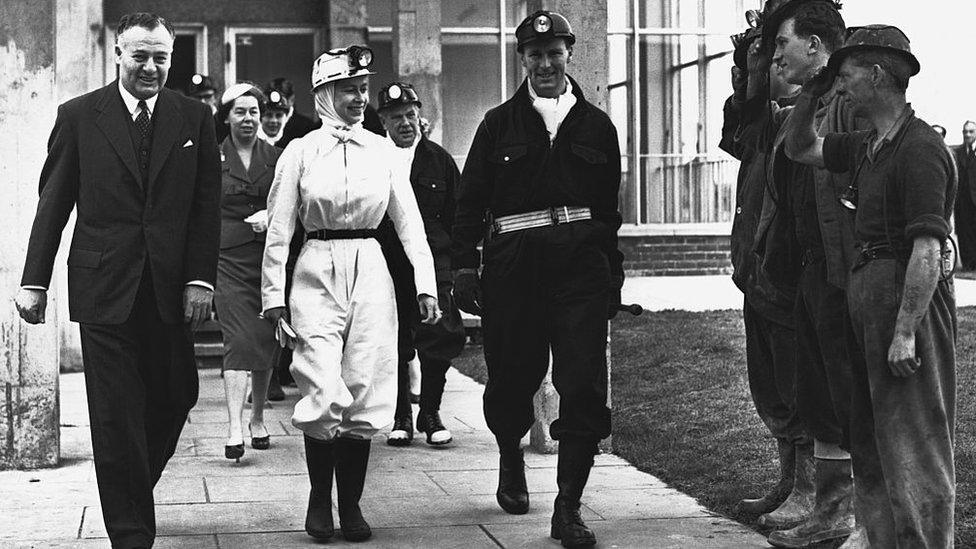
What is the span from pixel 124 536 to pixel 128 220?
123 cm

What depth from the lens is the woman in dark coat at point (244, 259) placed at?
8922 millimetres

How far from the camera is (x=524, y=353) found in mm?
6883

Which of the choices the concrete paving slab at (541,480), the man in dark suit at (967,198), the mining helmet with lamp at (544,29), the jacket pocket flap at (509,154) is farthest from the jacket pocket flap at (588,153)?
the man in dark suit at (967,198)

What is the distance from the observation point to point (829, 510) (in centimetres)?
625

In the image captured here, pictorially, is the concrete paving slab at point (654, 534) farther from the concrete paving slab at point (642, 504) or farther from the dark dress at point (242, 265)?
the dark dress at point (242, 265)

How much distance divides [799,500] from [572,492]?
976mm

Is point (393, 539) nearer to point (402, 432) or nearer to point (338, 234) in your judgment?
point (338, 234)

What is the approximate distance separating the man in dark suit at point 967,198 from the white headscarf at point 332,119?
53.1 feet

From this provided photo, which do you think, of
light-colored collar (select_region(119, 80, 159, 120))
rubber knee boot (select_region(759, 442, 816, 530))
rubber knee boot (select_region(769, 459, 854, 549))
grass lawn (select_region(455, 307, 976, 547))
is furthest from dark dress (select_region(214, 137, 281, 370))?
rubber knee boot (select_region(769, 459, 854, 549))

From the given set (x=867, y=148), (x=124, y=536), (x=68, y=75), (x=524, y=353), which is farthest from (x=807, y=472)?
(x=68, y=75)

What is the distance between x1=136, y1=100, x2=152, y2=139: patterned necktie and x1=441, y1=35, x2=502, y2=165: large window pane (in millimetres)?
16985

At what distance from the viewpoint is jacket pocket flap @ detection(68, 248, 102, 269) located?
6031 mm

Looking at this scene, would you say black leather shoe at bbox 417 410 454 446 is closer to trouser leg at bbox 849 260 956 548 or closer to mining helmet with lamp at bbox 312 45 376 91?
mining helmet with lamp at bbox 312 45 376 91

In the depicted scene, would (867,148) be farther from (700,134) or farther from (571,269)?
(700,134)
